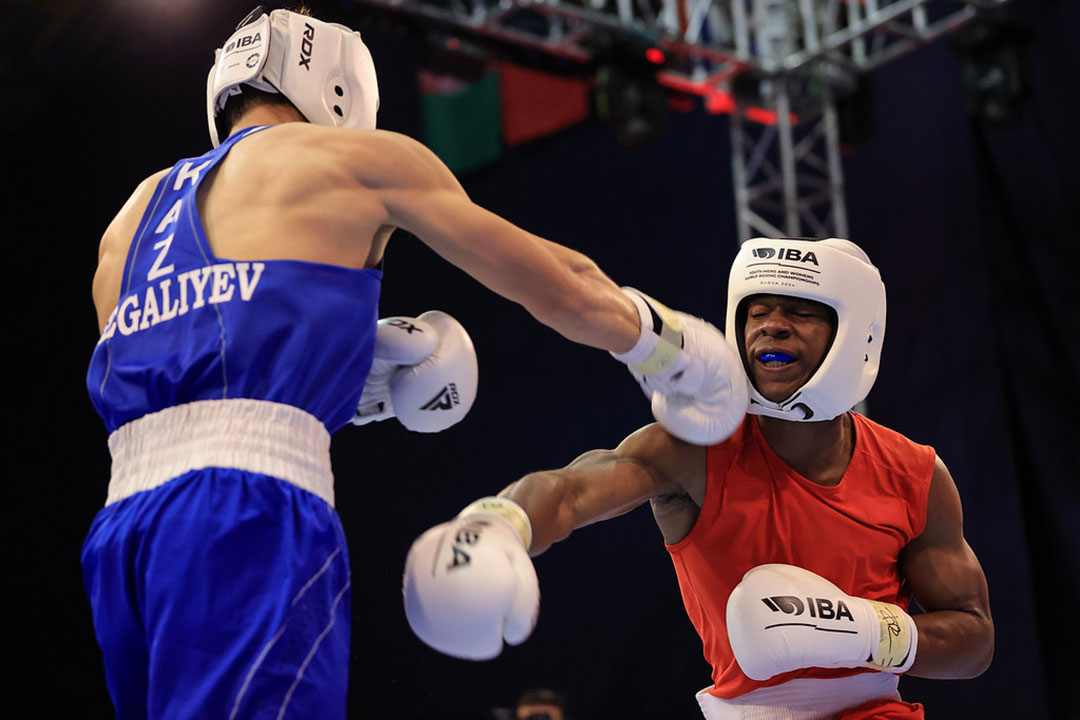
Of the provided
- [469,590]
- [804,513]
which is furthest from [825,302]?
[469,590]

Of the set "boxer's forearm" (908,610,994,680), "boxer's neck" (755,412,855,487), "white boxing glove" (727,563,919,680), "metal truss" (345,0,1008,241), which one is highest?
"metal truss" (345,0,1008,241)

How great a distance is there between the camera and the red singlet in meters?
2.68

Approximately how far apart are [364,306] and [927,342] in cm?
569

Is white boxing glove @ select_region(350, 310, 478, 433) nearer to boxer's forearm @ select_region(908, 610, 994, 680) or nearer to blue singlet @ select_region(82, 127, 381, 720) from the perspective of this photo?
blue singlet @ select_region(82, 127, 381, 720)

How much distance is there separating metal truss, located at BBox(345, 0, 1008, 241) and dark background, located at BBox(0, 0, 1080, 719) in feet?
1.47

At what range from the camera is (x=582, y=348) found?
6.70m

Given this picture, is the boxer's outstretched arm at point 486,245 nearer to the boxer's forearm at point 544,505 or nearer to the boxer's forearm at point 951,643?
the boxer's forearm at point 544,505

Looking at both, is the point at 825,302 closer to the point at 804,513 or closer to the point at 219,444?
the point at 804,513

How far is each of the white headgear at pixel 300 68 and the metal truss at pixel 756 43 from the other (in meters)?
3.50

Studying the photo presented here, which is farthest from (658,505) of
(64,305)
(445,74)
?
(445,74)

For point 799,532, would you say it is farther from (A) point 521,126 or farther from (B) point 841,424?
(A) point 521,126

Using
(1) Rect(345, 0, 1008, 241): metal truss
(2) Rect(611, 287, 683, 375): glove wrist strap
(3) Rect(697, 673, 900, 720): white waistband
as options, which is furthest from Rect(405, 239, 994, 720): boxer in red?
(1) Rect(345, 0, 1008, 241): metal truss

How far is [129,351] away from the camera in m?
1.94

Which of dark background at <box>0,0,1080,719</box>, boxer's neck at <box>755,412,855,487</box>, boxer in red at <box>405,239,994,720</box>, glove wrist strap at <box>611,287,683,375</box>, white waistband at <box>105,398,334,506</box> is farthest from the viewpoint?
dark background at <box>0,0,1080,719</box>
